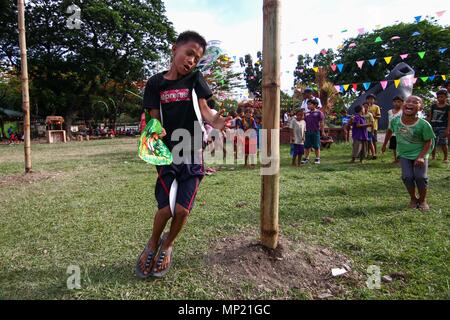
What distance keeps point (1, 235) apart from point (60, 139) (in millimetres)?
21678

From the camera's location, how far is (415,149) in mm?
3984

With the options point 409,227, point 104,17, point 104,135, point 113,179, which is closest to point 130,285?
point 409,227

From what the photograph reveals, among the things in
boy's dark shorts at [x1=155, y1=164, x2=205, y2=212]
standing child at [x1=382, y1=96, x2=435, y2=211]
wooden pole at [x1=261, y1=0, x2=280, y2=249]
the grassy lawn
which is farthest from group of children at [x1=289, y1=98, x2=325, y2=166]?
boy's dark shorts at [x1=155, y1=164, x2=205, y2=212]

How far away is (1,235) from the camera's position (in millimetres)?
3346

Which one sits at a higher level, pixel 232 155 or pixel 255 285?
pixel 232 155

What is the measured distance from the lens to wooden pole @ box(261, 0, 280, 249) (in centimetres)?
235

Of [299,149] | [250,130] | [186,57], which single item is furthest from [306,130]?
[186,57]

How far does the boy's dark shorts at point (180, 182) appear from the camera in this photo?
238 cm

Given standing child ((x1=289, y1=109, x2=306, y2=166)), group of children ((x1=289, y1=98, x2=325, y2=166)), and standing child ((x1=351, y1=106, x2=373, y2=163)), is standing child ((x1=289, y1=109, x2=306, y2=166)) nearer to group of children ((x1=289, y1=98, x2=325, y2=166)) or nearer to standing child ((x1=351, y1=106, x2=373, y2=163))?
group of children ((x1=289, y1=98, x2=325, y2=166))

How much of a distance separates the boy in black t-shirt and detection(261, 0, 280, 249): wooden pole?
39 cm

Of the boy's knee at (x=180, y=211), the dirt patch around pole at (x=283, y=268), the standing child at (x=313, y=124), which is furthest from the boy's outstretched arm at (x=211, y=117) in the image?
the standing child at (x=313, y=124)

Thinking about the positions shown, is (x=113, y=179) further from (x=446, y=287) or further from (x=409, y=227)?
(x=446, y=287)

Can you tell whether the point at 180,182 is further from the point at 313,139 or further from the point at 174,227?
the point at 313,139
